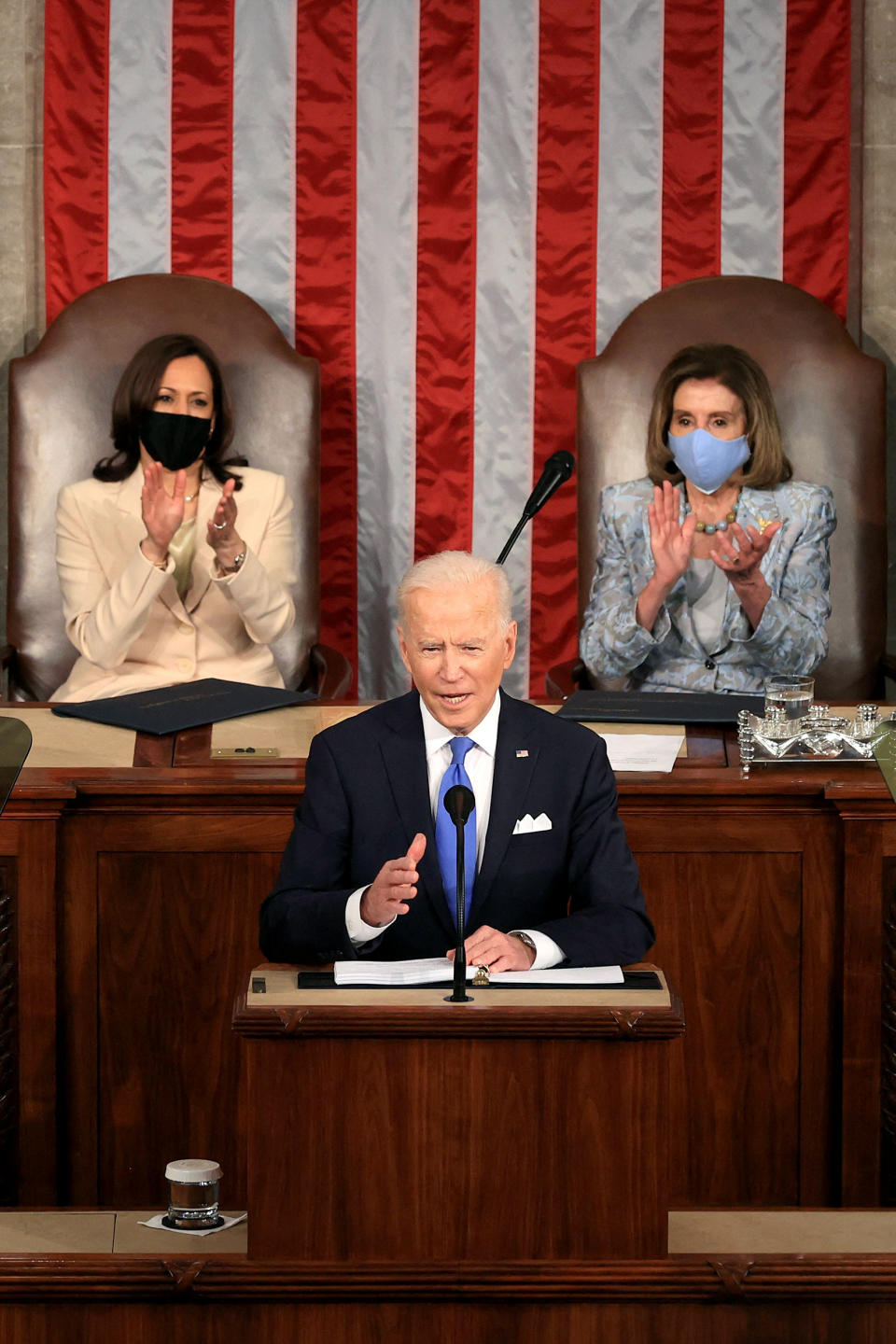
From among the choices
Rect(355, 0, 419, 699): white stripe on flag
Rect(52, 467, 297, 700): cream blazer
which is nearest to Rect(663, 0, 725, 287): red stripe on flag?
Rect(355, 0, 419, 699): white stripe on flag

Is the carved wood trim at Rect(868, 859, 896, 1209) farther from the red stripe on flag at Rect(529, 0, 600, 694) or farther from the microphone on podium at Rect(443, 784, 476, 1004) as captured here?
the red stripe on flag at Rect(529, 0, 600, 694)

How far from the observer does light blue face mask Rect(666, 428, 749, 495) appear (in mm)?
4746

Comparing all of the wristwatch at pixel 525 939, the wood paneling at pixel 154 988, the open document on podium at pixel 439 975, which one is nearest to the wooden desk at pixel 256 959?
the wood paneling at pixel 154 988

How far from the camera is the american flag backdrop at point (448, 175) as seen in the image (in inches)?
193

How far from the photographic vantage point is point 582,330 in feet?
16.5

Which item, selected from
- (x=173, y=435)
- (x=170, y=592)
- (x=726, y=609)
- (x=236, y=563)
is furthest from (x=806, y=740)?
(x=173, y=435)

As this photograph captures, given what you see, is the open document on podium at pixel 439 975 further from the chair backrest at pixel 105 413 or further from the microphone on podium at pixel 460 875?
the chair backrest at pixel 105 413

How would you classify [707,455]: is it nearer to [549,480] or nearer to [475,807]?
[549,480]

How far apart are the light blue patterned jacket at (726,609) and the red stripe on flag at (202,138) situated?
138 centimetres

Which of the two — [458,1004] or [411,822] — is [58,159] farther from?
[458,1004]

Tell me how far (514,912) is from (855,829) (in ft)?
2.54

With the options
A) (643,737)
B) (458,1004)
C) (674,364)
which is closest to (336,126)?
(674,364)

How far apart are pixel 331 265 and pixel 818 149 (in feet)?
4.70

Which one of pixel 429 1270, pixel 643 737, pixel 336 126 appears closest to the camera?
pixel 429 1270
